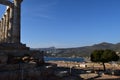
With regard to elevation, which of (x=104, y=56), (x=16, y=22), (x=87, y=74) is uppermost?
(x=16, y=22)

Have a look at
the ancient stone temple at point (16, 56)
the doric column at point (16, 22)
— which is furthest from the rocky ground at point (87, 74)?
the doric column at point (16, 22)

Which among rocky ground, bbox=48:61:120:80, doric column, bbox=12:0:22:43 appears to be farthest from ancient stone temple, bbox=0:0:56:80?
rocky ground, bbox=48:61:120:80

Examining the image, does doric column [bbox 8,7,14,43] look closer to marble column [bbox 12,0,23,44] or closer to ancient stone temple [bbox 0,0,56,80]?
ancient stone temple [bbox 0,0,56,80]

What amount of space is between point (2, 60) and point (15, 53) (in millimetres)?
9140

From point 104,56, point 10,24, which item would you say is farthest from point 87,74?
point 10,24

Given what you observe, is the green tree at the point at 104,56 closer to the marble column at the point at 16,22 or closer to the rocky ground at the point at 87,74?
the rocky ground at the point at 87,74

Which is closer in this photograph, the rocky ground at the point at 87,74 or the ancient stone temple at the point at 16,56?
the ancient stone temple at the point at 16,56

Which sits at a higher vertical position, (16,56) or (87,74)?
(16,56)

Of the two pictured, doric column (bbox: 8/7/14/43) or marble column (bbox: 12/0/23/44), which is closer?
marble column (bbox: 12/0/23/44)

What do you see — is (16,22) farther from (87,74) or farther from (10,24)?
(87,74)

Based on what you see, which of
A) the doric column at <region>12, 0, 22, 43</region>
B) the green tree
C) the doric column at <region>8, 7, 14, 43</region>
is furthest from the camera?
the green tree

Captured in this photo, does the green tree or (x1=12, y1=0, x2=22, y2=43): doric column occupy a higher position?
(x1=12, y1=0, x2=22, y2=43): doric column

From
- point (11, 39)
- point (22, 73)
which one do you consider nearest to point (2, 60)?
point (22, 73)

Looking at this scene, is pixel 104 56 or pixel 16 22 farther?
pixel 104 56
